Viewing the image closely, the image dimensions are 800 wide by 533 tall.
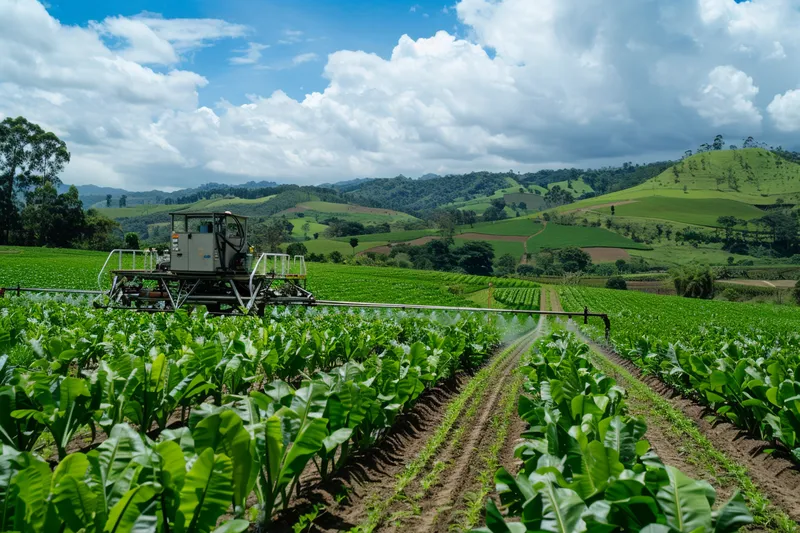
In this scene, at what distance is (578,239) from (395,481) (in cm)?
11803

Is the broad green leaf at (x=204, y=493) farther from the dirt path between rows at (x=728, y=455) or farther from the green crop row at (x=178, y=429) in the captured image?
the dirt path between rows at (x=728, y=455)

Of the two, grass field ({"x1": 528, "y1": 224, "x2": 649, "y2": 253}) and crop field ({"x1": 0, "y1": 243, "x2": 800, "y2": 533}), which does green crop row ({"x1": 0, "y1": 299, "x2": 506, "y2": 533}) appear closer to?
crop field ({"x1": 0, "y1": 243, "x2": 800, "y2": 533})

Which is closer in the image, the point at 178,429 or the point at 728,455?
the point at 178,429

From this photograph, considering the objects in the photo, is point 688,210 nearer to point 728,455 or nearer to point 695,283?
point 695,283

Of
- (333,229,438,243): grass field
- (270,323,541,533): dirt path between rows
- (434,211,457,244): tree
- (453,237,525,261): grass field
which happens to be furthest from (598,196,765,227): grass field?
(270,323,541,533): dirt path between rows

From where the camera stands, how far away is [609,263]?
10175 centimetres

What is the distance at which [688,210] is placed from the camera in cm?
14462

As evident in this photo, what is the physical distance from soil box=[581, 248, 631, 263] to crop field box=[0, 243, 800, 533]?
9812 cm

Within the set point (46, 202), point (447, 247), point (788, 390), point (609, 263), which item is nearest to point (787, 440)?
point (788, 390)

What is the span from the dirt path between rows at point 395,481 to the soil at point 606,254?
10158 cm

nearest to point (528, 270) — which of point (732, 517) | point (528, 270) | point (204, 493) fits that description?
point (528, 270)

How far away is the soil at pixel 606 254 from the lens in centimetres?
10369

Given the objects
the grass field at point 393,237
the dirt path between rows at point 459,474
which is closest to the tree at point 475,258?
the grass field at point 393,237

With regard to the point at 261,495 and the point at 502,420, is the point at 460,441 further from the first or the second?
the point at 261,495
